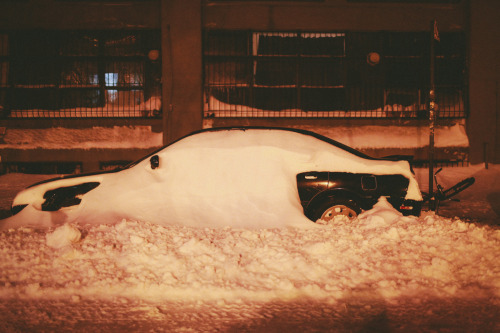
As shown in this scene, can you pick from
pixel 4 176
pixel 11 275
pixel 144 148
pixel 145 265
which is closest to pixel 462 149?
pixel 144 148

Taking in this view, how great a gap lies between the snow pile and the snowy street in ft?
0.04

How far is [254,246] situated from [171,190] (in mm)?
1560

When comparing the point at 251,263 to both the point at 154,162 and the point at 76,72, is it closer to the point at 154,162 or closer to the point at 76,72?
the point at 154,162

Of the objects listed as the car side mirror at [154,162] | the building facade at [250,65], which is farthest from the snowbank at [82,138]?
the car side mirror at [154,162]

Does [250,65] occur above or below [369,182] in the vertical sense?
above

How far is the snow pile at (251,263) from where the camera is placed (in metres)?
4.01

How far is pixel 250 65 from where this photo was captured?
1261cm

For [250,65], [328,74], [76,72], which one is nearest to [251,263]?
[250,65]

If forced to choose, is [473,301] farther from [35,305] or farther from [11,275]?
[11,275]

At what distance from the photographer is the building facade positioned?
12328 mm

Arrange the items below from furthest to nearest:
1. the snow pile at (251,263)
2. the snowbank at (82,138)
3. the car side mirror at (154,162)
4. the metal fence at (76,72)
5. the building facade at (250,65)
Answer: the metal fence at (76,72), the building facade at (250,65), the snowbank at (82,138), the car side mirror at (154,162), the snow pile at (251,263)

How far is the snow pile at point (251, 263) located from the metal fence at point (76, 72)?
26.5 feet

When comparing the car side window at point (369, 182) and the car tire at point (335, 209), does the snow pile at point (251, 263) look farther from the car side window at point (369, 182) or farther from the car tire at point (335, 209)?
the car side window at point (369, 182)

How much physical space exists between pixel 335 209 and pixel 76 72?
9.65 m
